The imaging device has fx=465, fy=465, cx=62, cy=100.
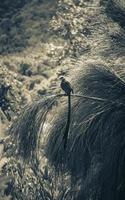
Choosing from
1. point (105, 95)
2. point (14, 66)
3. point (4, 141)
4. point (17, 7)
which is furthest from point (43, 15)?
point (105, 95)

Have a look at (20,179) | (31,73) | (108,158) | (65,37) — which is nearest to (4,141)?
(20,179)

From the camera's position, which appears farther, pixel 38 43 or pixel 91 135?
pixel 38 43

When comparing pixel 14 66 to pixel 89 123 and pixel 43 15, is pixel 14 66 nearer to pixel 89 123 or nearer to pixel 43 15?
pixel 43 15

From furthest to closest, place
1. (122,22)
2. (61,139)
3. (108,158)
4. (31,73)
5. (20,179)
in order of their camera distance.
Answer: (31,73) → (20,179) → (122,22) → (61,139) → (108,158)

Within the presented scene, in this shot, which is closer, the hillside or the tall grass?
the tall grass

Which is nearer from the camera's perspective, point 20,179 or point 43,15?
point 20,179

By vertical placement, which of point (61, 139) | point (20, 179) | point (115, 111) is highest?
point (115, 111)

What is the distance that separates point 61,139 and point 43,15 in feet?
13.9

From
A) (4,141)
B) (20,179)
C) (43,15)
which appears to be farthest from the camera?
(43,15)

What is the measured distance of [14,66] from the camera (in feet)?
27.2

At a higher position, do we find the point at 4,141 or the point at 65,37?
the point at 65,37

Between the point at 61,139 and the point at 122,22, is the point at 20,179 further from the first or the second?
the point at 122,22

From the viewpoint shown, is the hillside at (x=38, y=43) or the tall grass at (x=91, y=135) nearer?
the tall grass at (x=91, y=135)

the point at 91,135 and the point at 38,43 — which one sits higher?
the point at 91,135
